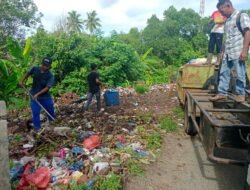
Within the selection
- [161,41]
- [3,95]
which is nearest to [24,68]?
[3,95]

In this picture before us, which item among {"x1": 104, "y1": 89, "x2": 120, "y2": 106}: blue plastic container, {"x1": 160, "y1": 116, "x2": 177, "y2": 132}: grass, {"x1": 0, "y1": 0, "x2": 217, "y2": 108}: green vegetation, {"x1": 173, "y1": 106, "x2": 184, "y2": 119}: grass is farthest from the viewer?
{"x1": 0, "y1": 0, "x2": 217, "y2": 108}: green vegetation

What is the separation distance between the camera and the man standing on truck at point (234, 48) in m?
4.11

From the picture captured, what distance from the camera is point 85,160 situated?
4.36 metres

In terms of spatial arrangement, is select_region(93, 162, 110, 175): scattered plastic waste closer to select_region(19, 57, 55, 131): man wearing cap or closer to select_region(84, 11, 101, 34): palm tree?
Answer: select_region(19, 57, 55, 131): man wearing cap

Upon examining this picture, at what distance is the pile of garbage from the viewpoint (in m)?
3.79

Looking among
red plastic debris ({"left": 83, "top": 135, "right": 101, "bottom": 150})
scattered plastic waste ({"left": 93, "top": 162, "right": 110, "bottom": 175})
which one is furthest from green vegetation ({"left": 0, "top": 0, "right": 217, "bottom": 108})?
scattered plastic waste ({"left": 93, "top": 162, "right": 110, "bottom": 175})

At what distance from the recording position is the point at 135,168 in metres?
4.10

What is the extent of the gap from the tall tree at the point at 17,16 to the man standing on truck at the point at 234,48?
21207mm

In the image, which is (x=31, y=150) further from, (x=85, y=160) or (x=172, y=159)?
(x=172, y=159)

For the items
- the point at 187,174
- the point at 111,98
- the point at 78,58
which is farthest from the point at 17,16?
the point at 187,174

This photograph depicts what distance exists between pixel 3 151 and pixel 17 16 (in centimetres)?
2364

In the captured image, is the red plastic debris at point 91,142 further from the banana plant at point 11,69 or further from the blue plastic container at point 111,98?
the banana plant at point 11,69

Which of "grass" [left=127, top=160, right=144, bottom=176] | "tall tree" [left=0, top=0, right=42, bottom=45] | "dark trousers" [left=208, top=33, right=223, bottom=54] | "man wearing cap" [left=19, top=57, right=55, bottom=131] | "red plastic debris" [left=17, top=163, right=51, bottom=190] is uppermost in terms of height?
"tall tree" [left=0, top=0, right=42, bottom=45]

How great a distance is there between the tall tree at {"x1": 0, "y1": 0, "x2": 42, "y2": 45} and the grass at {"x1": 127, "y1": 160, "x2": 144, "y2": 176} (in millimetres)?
21078
